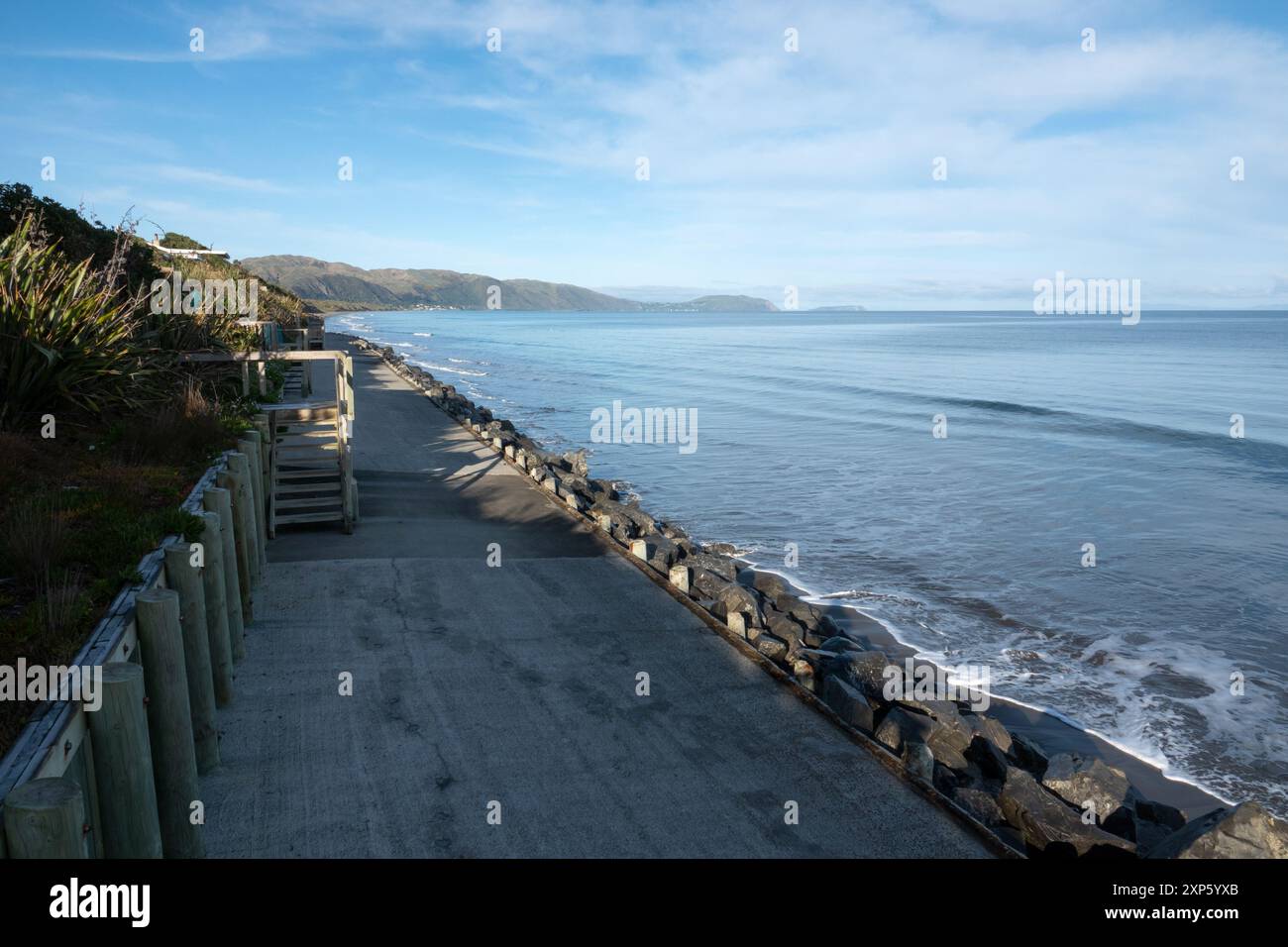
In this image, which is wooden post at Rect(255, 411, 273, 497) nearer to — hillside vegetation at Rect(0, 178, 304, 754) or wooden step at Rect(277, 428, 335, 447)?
hillside vegetation at Rect(0, 178, 304, 754)

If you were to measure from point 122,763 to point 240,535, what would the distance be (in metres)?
4.43

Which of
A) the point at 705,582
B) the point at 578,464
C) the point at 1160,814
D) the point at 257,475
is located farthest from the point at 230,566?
the point at 578,464

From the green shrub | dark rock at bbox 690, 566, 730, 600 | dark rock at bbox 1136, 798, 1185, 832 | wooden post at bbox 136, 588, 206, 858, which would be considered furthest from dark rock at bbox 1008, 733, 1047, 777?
the green shrub

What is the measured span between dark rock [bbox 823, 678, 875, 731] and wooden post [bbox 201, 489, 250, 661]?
4.86 metres

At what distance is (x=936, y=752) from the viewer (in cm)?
673

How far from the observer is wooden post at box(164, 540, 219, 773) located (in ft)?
18.0

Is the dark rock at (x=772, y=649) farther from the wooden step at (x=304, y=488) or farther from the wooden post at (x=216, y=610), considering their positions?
the wooden step at (x=304, y=488)

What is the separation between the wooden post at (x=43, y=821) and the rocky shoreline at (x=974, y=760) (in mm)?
4751

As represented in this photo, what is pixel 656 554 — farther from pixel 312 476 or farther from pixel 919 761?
pixel 919 761

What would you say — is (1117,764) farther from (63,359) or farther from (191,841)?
(63,359)

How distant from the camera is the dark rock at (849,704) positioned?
6.71 metres

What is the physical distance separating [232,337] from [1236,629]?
17.0 metres

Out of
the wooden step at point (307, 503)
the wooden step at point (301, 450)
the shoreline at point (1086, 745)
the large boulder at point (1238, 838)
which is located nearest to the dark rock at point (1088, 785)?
the shoreline at point (1086, 745)

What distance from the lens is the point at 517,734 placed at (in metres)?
6.36
